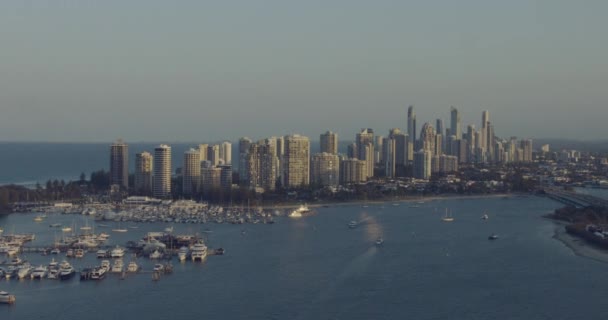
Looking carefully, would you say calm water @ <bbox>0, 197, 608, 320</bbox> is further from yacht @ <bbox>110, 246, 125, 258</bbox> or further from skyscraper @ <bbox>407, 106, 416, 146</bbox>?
Result: skyscraper @ <bbox>407, 106, 416, 146</bbox>

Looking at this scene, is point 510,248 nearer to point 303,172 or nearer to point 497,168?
point 303,172

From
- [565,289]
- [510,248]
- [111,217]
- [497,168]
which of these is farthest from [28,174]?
[565,289]

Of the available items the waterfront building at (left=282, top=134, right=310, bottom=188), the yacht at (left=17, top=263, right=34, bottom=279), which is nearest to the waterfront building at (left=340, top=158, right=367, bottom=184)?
the waterfront building at (left=282, top=134, right=310, bottom=188)

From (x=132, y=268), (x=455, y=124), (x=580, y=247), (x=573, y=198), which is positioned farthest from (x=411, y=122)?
(x=132, y=268)

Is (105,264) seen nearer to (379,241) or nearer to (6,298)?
(6,298)

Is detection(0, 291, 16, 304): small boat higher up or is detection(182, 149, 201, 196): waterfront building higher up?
detection(182, 149, 201, 196): waterfront building

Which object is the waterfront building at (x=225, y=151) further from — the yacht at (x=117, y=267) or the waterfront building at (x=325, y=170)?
the yacht at (x=117, y=267)
